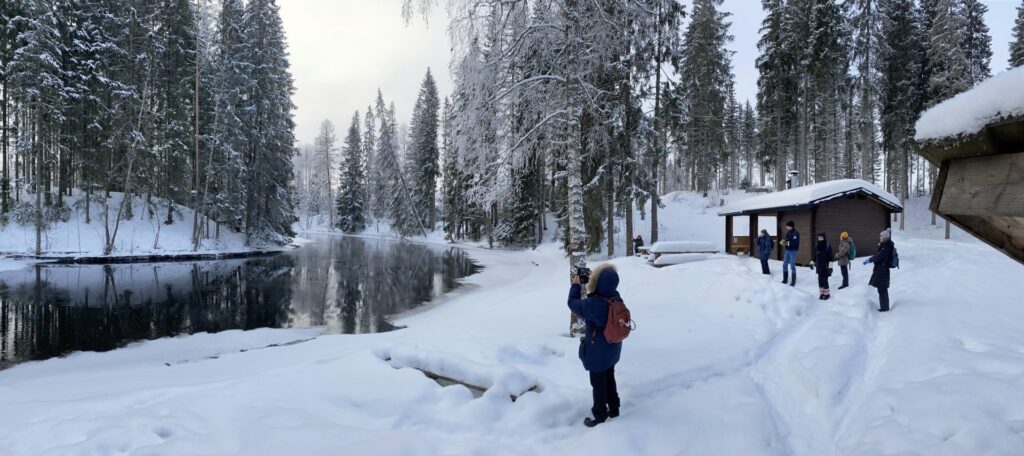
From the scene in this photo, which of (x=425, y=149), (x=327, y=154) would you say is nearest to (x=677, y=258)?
(x=425, y=149)

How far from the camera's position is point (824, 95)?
102ft

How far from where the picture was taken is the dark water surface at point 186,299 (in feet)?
34.9

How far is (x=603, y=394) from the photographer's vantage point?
A: 448 cm

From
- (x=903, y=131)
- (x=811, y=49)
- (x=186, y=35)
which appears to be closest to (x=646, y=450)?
(x=811, y=49)

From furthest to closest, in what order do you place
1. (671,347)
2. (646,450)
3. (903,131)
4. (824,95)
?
(824,95), (903,131), (671,347), (646,450)

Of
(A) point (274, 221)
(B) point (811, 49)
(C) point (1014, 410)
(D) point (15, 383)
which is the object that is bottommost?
(D) point (15, 383)

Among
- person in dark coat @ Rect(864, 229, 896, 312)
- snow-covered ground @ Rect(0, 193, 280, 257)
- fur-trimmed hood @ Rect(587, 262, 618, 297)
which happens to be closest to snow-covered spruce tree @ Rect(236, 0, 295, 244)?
snow-covered ground @ Rect(0, 193, 280, 257)

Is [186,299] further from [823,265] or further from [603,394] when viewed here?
[823,265]

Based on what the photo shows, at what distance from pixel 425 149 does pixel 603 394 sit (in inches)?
2010

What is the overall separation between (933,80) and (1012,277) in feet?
59.5

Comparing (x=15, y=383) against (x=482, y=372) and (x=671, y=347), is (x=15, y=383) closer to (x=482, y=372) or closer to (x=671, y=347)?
(x=482, y=372)

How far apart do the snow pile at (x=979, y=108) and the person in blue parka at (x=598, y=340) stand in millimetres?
2653

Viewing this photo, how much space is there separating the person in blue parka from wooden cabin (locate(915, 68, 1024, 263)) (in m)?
2.52

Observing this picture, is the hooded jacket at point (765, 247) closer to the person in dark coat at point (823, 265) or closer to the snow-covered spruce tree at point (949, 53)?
the person in dark coat at point (823, 265)
